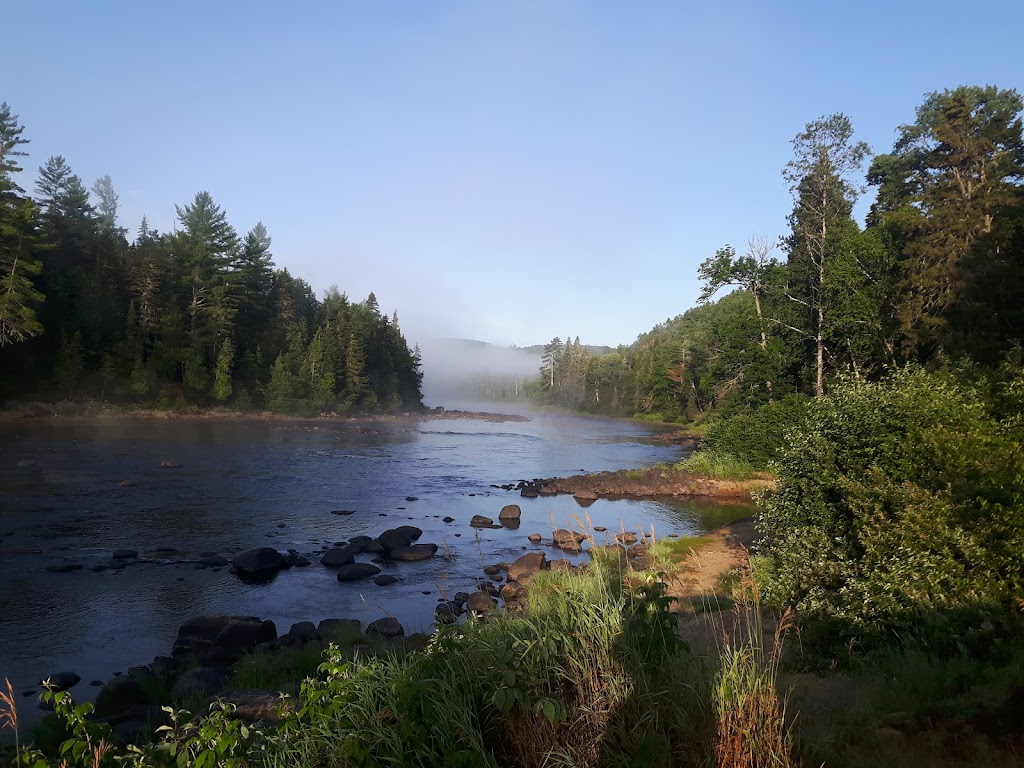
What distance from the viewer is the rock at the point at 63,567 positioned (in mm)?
16094

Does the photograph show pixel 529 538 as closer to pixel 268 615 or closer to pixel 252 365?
pixel 268 615

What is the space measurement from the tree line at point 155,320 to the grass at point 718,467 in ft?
150

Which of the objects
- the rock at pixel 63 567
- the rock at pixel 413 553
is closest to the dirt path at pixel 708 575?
the rock at pixel 413 553

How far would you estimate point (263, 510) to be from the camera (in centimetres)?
2461

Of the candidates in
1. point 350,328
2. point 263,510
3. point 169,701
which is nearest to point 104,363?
point 350,328

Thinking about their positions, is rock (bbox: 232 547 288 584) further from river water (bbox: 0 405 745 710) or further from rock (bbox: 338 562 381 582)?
rock (bbox: 338 562 381 582)

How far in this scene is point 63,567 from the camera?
16.2 meters

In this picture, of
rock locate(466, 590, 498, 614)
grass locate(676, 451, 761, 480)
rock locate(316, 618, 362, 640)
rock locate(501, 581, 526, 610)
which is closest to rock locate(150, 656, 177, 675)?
rock locate(316, 618, 362, 640)

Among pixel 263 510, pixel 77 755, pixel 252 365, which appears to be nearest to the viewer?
pixel 77 755

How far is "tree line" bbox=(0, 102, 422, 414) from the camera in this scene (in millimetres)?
49562

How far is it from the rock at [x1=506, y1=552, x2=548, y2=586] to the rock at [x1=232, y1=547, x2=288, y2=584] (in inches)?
256

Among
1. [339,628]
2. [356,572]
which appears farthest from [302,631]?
[356,572]

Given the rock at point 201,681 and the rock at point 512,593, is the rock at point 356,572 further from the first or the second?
the rock at point 201,681

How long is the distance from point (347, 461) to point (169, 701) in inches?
1264
